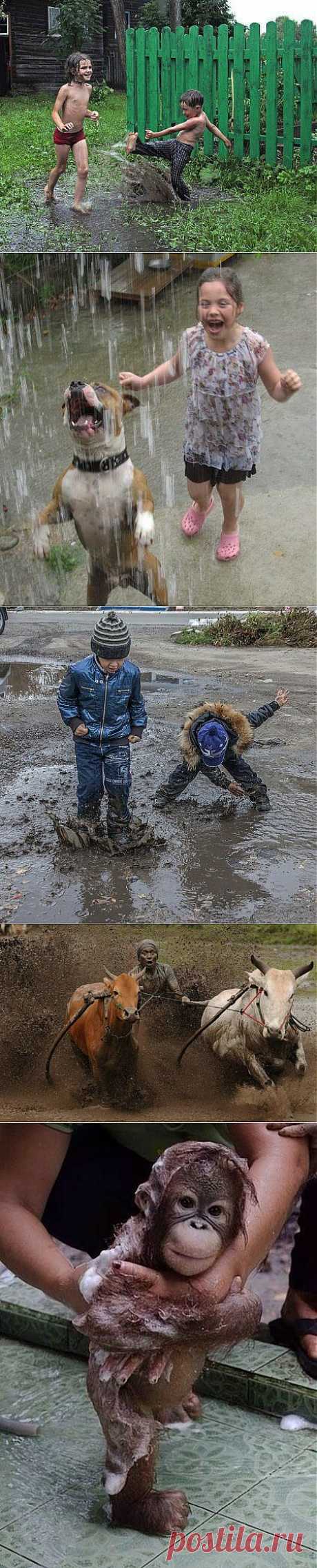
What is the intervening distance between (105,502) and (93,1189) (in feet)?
5.19

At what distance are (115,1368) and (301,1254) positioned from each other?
2.66ft

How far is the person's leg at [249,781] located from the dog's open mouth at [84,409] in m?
0.68

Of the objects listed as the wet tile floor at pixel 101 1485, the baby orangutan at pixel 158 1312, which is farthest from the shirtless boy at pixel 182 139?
the wet tile floor at pixel 101 1485

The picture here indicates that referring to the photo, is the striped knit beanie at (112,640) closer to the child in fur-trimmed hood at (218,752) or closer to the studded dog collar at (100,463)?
the child in fur-trimmed hood at (218,752)

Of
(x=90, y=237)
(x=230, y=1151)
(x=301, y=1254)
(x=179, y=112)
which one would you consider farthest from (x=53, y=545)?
(x=301, y=1254)

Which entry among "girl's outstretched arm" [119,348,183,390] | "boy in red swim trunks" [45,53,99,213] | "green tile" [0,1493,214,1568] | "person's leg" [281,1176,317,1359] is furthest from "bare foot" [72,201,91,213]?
"green tile" [0,1493,214,1568]

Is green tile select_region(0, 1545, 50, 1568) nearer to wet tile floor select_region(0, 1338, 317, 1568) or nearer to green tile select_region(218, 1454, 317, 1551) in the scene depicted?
wet tile floor select_region(0, 1338, 317, 1568)

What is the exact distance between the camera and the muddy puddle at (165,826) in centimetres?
275

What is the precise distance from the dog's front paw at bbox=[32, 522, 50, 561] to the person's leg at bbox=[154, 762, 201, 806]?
49 centimetres

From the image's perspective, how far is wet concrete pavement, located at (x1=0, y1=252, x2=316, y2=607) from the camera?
9.04 feet

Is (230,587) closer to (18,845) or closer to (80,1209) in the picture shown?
(18,845)

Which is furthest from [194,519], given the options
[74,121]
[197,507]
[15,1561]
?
[15,1561]

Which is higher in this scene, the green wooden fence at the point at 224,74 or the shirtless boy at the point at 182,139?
the green wooden fence at the point at 224,74

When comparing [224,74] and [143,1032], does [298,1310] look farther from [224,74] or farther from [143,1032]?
[224,74]
